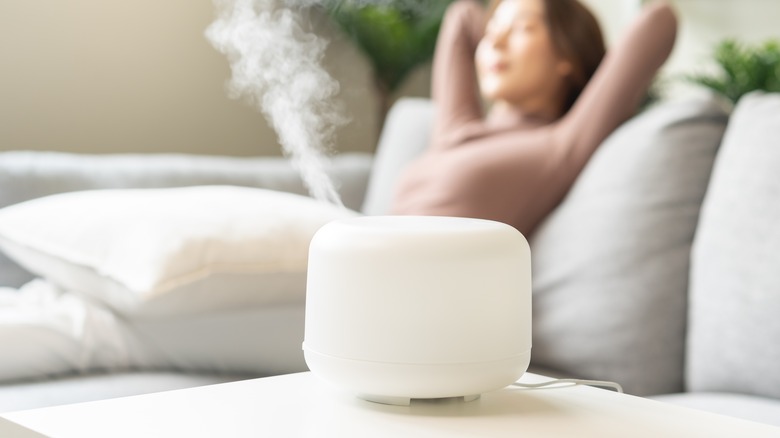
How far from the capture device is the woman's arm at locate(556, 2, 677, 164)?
1.71m

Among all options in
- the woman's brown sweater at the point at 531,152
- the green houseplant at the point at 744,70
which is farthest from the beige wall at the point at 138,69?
the woman's brown sweater at the point at 531,152

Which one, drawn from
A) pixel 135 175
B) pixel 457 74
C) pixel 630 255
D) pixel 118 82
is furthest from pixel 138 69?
pixel 630 255

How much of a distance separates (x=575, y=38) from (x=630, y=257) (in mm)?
615

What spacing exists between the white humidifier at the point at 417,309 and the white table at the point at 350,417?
0.08ft

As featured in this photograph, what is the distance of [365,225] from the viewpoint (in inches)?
29.3

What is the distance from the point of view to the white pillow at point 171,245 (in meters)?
1.34

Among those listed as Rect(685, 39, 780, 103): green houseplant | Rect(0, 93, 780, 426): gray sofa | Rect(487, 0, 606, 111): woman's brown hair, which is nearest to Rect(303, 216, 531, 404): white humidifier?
Rect(0, 93, 780, 426): gray sofa

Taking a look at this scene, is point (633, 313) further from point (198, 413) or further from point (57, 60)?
point (57, 60)

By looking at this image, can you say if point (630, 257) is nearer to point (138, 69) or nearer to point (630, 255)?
point (630, 255)

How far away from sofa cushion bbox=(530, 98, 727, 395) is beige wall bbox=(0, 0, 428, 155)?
5.81 feet

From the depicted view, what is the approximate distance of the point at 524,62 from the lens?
73.7 inches

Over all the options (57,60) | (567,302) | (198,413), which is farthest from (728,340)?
(57,60)

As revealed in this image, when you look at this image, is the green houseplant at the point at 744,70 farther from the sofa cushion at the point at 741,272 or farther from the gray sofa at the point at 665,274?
the sofa cushion at the point at 741,272

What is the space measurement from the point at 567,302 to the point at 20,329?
83 cm
